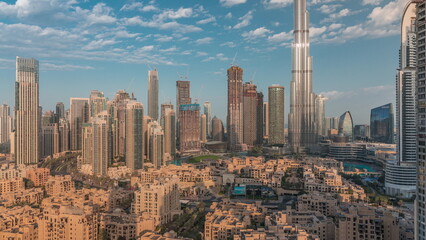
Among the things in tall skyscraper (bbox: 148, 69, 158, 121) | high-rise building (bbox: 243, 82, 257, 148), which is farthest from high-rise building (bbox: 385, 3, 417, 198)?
tall skyscraper (bbox: 148, 69, 158, 121)

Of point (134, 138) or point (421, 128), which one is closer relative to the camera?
point (421, 128)

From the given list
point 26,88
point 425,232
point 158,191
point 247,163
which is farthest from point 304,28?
point 425,232

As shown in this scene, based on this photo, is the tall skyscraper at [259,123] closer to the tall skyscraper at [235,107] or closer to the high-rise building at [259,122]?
the high-rise building at [259,122]

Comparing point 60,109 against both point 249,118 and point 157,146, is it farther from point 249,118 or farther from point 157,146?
point 157,146

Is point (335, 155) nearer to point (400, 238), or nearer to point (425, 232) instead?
point (400, 238)

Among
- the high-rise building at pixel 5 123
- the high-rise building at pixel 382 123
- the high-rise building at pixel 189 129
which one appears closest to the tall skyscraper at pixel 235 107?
the high-rise building at pixel 189 129

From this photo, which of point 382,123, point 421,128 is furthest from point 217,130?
point 421,128
